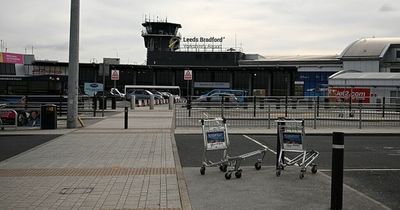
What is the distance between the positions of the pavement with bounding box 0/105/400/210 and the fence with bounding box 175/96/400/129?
847 cm

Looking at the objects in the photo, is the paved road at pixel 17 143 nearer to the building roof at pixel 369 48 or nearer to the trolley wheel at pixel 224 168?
the trolley wheel at pixel 224 168

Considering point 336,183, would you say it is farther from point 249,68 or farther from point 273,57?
point 273,57

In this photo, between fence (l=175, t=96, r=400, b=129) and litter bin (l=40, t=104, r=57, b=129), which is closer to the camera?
litter bin (l=40, t=104, r=57, b=129)

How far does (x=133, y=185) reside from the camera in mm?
9039

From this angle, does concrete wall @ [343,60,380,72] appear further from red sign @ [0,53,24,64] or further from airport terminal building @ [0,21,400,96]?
red sign @ [0,53,24,64]

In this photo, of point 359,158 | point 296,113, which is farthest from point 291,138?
point 296,113

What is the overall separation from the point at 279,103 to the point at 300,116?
1.13 metres

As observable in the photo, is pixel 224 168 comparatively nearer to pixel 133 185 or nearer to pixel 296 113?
pixel 133 185

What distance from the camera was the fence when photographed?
22406 mm

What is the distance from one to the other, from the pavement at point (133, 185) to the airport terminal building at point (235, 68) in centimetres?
5664

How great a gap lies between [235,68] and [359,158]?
262 ft

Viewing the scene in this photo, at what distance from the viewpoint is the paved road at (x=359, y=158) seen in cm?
905

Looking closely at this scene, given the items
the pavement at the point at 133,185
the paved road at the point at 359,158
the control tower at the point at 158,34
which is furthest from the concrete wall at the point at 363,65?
the pavement at the point at 133,185

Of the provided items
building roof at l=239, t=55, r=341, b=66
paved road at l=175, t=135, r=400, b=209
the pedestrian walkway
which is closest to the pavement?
the pedestrian walkway
